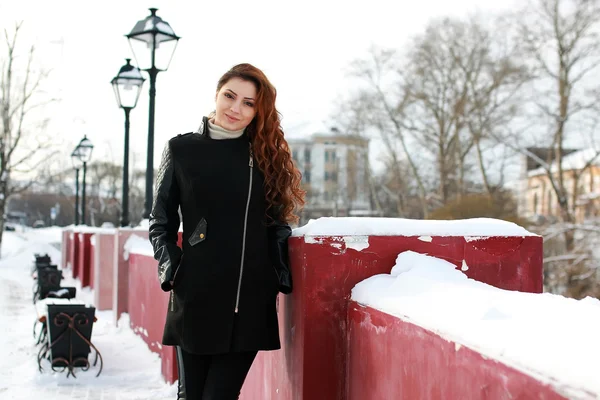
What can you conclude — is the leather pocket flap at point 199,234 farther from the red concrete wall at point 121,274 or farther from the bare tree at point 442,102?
the bare tree at point 442,102

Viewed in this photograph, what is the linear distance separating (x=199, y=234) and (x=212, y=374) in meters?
0.55

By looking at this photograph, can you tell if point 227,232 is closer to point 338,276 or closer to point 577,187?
point 338,276

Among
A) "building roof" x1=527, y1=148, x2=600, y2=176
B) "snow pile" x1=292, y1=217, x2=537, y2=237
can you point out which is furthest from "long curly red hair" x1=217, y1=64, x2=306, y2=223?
"building roof" x1=527, y1=148, x2=600, y2=176

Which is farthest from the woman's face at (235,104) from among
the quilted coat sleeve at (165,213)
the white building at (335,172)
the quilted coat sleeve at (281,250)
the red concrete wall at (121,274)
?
the white building at (335,172)

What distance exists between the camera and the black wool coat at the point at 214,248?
102 inches

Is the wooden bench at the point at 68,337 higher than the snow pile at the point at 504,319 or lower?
lower

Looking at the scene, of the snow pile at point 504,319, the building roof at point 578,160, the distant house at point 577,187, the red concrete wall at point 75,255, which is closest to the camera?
the snow pile at point 504,319

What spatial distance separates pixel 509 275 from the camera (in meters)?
2.75

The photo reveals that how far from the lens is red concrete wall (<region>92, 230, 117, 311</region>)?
35.8ft

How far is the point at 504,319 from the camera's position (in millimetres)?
1716

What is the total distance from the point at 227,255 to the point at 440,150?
111 ft

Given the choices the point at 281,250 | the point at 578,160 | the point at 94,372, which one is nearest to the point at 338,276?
the point at 281,250

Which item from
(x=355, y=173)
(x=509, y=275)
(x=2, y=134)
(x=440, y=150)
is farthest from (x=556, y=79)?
(x=509, y=275)

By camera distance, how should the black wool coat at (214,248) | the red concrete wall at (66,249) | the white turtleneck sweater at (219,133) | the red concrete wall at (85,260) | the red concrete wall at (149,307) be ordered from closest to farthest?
1. the black wool coat at (214,248)
2. the white turtleneck sweater at (219,133)
3. the red concrete wall at (149,307)
4. the red concrete wall at (85,260)
5. the red concrete wall at (66,249)
